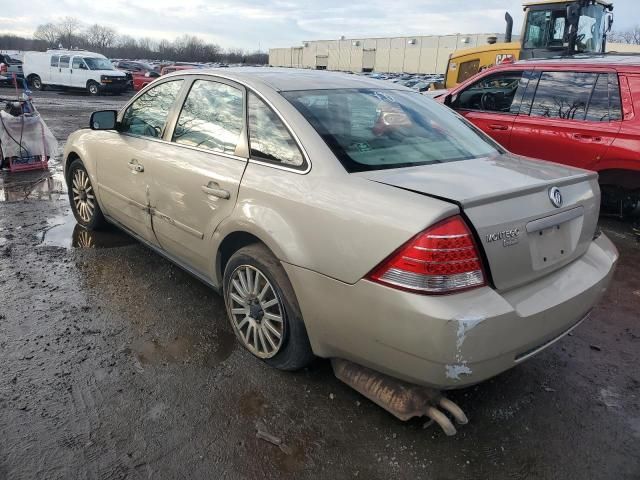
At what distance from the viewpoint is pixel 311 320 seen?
2.51m

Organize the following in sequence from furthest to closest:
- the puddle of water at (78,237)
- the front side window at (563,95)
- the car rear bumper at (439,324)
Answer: the front side window at (563,95), the puddle of water at (78,237), the car rear bumper at (439,324)

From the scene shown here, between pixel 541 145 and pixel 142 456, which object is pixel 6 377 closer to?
pixel 142 456

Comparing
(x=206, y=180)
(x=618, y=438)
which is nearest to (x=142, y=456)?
(x=206, y=180)

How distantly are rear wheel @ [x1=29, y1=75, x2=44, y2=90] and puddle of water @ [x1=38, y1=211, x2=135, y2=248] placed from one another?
85.6 feet

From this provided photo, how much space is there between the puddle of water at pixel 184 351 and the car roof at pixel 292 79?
1.62 m

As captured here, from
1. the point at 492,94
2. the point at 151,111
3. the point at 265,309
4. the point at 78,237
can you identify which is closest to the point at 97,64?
the point at 78,237

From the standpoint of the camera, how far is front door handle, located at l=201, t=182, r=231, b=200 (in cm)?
295

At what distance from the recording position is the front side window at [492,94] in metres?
6.47

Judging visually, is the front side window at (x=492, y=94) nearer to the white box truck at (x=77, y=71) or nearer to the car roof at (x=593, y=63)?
the car roof at (x=593, y=63)

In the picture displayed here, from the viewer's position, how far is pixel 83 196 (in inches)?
199

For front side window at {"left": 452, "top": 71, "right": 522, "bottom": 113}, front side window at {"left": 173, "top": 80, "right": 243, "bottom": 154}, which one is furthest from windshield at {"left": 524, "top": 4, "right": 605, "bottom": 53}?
front side window at {"left": 173, "top": 80, "right": 243, "bottom": 154}

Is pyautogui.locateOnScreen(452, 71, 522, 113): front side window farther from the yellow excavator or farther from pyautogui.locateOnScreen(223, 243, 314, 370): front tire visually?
pyautogui.locateOnScreen(223, 243, 314, 370): front tire

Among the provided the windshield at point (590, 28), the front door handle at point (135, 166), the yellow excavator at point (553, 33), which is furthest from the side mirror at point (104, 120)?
the windshield at point (590, 28)

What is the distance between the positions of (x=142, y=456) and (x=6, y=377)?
109 centimetres
